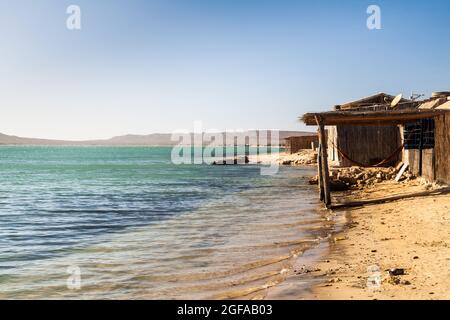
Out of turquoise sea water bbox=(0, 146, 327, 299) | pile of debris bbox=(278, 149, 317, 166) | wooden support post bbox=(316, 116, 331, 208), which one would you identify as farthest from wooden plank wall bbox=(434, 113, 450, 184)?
pile of debris bbox=(278, 149, 317, 166)

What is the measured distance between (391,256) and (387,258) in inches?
6.1

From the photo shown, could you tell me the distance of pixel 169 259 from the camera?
34.3 feet

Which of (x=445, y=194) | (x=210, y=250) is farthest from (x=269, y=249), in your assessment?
(x=445, y=194)

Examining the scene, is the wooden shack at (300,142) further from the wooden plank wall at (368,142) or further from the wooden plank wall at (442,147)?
the wooden plank wall at (442,147)

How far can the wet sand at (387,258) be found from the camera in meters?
6.85

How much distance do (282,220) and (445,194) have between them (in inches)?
217

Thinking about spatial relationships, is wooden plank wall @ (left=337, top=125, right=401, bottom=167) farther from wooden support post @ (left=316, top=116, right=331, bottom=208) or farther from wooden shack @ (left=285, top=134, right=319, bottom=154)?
wooden shack @ (left=285, top=134, right=319, bottom=154)

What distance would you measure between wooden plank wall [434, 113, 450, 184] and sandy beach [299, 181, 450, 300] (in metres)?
2.08

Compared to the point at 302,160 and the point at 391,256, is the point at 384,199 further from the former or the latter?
the point at 302,160

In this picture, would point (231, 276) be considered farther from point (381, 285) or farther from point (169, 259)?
point (381, 285)

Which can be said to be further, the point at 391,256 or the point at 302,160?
the point at 302,160

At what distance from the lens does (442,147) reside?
16906 millimetres

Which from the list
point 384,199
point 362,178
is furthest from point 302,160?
point 384,199

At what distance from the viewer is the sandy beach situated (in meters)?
6.85
